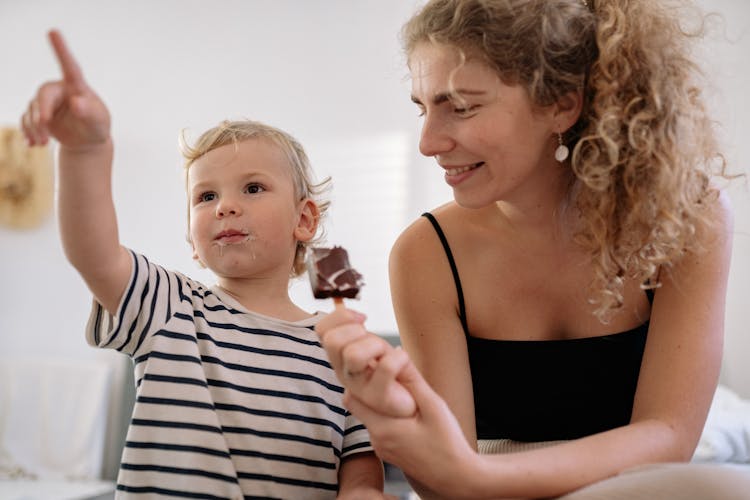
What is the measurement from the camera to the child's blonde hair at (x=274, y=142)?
1.56 m

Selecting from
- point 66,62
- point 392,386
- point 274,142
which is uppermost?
point 274,142

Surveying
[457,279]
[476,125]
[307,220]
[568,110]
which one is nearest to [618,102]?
[568,110]

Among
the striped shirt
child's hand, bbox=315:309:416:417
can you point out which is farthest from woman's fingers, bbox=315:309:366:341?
the striped shirt

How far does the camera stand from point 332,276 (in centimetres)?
126

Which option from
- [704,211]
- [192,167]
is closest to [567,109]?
[704,211]

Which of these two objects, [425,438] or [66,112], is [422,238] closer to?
[425,438]

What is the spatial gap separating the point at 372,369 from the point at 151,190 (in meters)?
3.96

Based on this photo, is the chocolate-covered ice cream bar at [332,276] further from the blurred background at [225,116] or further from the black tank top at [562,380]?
the blurred background at [225,116]

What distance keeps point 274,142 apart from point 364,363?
64 cm

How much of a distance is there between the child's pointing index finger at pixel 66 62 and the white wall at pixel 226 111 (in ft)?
12.0

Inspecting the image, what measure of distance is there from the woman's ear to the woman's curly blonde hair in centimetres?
1

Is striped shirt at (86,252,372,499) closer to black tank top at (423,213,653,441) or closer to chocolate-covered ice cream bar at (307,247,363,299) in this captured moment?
chocolate-covered ice cream bar at (307,247,363,299)

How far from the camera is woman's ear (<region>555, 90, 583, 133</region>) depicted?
157cm

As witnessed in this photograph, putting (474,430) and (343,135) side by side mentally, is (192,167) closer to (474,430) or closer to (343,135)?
(474,430)
